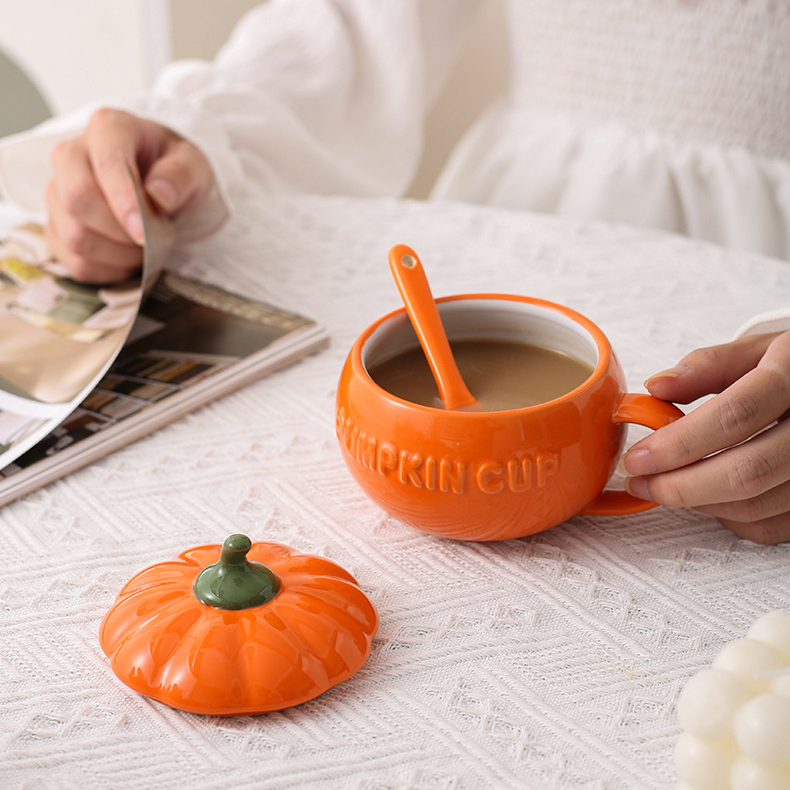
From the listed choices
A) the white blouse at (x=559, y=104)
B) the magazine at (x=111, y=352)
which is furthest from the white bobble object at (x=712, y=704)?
the white blouse at (x=559, y=104)

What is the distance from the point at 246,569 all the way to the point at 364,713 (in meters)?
0.08

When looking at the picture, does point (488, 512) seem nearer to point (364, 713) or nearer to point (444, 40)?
point (364, 713)

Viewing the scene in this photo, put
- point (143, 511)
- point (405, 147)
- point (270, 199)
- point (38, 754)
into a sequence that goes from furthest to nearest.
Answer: point (405, 147) < point (270, 199) < point (143, 511) < point (38, 754)

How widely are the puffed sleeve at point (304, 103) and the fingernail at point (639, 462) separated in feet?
1.61

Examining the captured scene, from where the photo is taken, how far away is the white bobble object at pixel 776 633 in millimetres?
299

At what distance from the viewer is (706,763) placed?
0.29 m

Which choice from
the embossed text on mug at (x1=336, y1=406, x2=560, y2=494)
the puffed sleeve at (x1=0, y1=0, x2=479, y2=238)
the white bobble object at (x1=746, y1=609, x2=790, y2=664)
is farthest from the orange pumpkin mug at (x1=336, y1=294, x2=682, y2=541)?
the puffed sleeve at (x1=0, y1=0, x2=479, y2=238)

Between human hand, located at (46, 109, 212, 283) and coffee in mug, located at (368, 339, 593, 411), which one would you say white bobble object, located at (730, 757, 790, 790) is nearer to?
coffee in mug, located at (368, 339, 593, 411)

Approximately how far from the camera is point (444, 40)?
1.16 m

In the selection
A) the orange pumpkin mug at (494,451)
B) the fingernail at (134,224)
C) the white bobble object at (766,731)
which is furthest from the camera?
the fingernail at (134,224)

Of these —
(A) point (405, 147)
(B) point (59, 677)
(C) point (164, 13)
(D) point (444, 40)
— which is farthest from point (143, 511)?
(C) point (164, 13)

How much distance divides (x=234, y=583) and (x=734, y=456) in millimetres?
247

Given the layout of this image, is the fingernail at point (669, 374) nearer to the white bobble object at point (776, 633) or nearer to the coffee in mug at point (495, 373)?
the coffee in mug at point (495, 373)

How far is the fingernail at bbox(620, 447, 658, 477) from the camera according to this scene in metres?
0.42
